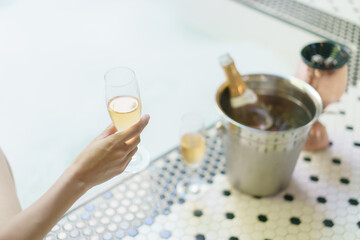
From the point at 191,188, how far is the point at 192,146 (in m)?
0.15

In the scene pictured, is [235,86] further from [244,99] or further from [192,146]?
[192,146]

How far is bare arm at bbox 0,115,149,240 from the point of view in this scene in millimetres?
745

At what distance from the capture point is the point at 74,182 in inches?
30.9

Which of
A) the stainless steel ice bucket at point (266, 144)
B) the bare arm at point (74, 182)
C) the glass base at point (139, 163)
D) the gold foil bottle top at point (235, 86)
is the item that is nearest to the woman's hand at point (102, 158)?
the bare arm at point (74, 182)

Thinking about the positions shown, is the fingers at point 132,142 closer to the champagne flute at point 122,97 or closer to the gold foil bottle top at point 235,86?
the champagne flute at point 122,97

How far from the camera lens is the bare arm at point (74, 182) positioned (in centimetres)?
74

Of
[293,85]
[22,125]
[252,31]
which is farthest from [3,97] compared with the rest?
[293,85]

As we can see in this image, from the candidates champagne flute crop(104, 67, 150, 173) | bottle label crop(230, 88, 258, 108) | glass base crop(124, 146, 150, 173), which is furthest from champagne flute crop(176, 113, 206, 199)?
champagne flute crop(104, 67, 150, 173)

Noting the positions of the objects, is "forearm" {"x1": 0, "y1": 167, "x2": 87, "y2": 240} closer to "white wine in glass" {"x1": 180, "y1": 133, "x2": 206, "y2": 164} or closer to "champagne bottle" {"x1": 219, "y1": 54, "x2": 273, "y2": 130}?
"white wine in glass" {"x1": 180, "y1": 133, "x2": 206, "y2": 164}

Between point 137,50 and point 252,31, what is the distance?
0.78 meters

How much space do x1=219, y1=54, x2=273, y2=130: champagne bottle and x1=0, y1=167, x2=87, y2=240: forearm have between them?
63 cm

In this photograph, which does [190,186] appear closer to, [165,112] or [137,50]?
[165,112]

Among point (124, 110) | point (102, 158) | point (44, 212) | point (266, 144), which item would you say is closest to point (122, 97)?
point (124, 110)

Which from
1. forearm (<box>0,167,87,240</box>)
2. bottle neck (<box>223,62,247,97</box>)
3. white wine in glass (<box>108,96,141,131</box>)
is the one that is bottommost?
bottle neck (<box>223,62,247,97</box>)
